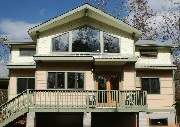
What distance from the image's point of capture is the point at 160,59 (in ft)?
76.7

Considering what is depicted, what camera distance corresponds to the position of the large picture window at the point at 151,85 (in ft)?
74.5

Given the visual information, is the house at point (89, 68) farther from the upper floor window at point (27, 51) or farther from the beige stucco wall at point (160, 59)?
the upper floor window at point (27, 51)

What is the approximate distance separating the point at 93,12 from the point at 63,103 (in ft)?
23.2

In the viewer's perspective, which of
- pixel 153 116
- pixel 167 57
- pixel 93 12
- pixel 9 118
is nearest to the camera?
pixel 9 118

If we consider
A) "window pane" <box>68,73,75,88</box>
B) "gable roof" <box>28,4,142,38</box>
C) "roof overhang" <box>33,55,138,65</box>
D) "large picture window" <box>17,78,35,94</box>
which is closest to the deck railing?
"window pane" <box>68,73,75,88</box>

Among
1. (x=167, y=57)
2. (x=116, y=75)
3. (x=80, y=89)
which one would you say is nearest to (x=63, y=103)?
(x=80, y=89)

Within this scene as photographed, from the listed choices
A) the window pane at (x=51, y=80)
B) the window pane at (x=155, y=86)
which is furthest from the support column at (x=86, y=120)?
the window pane at (x=155, y=86)

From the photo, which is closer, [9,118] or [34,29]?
[9,118]

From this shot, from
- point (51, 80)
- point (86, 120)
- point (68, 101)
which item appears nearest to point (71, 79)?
point (51, 80)

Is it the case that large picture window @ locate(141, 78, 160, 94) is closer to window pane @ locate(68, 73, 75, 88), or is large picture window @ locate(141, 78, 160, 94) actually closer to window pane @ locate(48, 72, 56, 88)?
window pane @ locate(68, 73, 75, 88)

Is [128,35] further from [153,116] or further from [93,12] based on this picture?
[153,116]

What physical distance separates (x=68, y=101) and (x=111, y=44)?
5.44 meters

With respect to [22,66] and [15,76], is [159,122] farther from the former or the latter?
[15,76]

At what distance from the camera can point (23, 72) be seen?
22.9 metres
